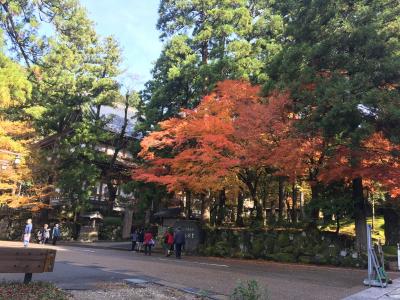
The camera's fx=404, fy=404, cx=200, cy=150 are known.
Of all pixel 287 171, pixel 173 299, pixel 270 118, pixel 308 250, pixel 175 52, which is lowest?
pixel 173 299

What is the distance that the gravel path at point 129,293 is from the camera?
7902 millimetres

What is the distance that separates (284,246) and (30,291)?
601 inches

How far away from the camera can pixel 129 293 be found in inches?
333

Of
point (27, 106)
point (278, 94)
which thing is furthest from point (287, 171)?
point (27, 106)

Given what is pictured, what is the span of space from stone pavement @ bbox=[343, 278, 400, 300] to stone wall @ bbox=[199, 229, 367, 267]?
6.38m

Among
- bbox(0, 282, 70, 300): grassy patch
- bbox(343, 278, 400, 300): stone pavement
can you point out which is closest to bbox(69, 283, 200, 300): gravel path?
bbox(0, 282, 70, 300): grassy patch

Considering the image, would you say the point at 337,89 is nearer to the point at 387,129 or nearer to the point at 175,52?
the point at 387,129

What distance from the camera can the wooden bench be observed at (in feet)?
24.5

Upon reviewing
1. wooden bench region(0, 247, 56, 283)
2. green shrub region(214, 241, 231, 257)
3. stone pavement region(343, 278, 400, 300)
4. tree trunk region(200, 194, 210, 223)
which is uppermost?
tree trunk region(200, 194, 210, 223)

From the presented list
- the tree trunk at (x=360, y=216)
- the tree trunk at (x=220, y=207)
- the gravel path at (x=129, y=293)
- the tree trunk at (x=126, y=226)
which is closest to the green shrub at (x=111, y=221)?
the tree trunk at (x=126, y=226)

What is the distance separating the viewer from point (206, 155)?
19125mm

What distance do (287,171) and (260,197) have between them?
10.4m

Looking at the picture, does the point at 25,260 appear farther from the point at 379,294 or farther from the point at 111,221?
the point at 111,221

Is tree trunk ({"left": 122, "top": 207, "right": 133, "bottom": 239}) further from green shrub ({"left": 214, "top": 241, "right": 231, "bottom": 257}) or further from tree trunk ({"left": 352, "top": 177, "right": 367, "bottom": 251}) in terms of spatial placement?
tree trunk ({"left": 352, "top": 177, "right": 367, "bottom": 251})
